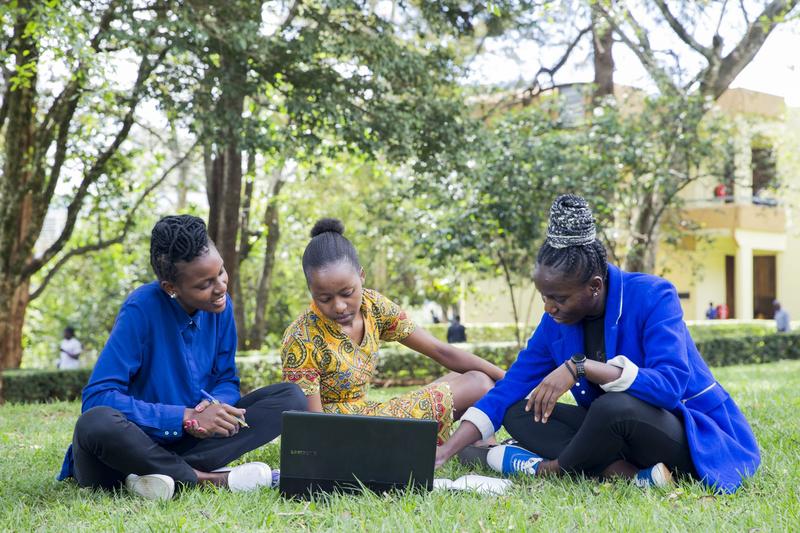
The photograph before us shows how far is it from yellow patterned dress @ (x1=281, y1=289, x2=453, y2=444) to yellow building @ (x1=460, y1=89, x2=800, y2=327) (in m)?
17.7

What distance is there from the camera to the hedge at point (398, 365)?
38.8 feet

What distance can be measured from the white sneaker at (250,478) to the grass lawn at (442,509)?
0.11m

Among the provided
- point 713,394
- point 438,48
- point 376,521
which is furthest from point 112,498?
point 438,48

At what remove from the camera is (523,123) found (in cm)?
1384

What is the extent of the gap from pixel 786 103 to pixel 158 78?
2127 cm

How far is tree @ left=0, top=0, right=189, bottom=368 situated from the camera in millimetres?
7570

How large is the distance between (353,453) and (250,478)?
0.63 metres

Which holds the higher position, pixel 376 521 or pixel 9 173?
pixel 9 173

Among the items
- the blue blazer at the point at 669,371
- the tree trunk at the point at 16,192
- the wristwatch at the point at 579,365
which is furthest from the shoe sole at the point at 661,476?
the tree trunk at the point at 16,192

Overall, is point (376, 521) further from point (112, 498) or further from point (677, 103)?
point (677, 103)

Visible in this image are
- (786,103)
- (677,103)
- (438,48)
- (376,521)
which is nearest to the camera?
(376,521)

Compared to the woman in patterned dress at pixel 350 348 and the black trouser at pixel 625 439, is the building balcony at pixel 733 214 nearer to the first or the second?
the woman in patterned dress at pixel 350 348

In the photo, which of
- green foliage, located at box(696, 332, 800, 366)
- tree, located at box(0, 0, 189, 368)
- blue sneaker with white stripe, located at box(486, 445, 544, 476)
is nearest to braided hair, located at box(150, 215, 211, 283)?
A: blue sneaker with white stripe, located at box(486, 445, 544, 476)

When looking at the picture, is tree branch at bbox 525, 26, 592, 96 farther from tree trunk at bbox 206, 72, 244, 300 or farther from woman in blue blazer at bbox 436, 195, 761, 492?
woman in blue blazer at bbox 436, 195, 761, 492
